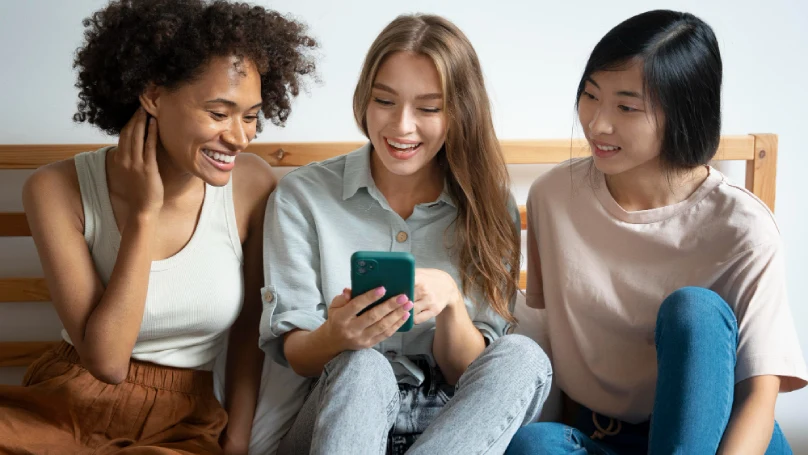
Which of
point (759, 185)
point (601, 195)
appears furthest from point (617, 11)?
point (601, 195)

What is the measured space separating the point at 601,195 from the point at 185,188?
73 centimetres

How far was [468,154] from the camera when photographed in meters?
1.48

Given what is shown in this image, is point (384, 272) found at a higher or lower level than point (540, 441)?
higher

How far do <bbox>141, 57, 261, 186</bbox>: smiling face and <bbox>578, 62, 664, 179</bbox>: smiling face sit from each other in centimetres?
55

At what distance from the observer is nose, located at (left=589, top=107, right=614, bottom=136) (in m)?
1.33

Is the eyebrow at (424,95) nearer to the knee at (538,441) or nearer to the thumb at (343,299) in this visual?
the thumb at (343,299)

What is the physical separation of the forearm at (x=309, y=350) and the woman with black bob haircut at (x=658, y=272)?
0.32m

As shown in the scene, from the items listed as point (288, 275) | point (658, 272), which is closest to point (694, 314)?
point (658, 272)

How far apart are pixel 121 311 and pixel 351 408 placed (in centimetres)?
41

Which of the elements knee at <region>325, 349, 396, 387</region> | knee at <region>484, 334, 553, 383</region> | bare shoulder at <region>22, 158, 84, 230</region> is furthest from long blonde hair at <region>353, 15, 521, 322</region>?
bare shoulder at <region>22, 158, 84, 230</region>

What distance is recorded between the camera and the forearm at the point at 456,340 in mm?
1368

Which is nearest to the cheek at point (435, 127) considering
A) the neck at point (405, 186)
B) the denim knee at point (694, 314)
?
the neck at point (405, 186)

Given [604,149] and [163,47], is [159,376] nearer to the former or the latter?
[163,47]

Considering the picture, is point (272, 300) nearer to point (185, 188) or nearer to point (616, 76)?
point (185, 188)
